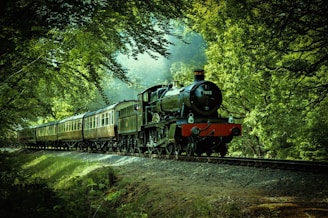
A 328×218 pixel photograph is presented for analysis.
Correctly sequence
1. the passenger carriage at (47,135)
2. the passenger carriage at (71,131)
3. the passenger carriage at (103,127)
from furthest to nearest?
the passenger carriage at (47,135), the passenger carriage at (71,131), the passenger carriage at (103,127)

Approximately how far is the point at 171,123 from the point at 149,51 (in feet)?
24.0

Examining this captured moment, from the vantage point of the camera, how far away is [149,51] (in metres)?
7.86

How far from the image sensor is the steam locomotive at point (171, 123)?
1434 cm

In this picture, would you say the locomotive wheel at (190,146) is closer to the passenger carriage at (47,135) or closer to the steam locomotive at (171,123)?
the steam locomotive at (171,123)

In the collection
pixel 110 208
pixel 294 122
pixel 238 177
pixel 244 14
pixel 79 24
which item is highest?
pixel 244 14

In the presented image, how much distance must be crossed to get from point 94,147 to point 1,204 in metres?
21.6

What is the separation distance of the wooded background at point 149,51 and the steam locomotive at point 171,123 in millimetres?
2386

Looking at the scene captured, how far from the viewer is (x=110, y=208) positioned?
29.7 ft

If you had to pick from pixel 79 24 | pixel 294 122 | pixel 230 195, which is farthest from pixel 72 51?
pixel 294 122

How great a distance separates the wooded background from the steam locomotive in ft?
7.83

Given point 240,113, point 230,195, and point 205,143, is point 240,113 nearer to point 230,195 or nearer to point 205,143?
point 205,143

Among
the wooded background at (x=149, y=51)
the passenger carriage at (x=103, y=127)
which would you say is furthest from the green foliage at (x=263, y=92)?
the passenger carriage at (x=103, y=127)

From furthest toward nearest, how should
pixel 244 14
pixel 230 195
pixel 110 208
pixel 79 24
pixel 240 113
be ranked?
pixel 240 113
pixel 244 14
pixel 110 208
pixel 79 24
pixel 230 195

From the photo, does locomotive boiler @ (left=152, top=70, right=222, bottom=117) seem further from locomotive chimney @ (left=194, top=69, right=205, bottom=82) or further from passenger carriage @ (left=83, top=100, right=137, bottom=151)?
passenger carriage @ (left=83, top=100, right=137, bottom=151)
